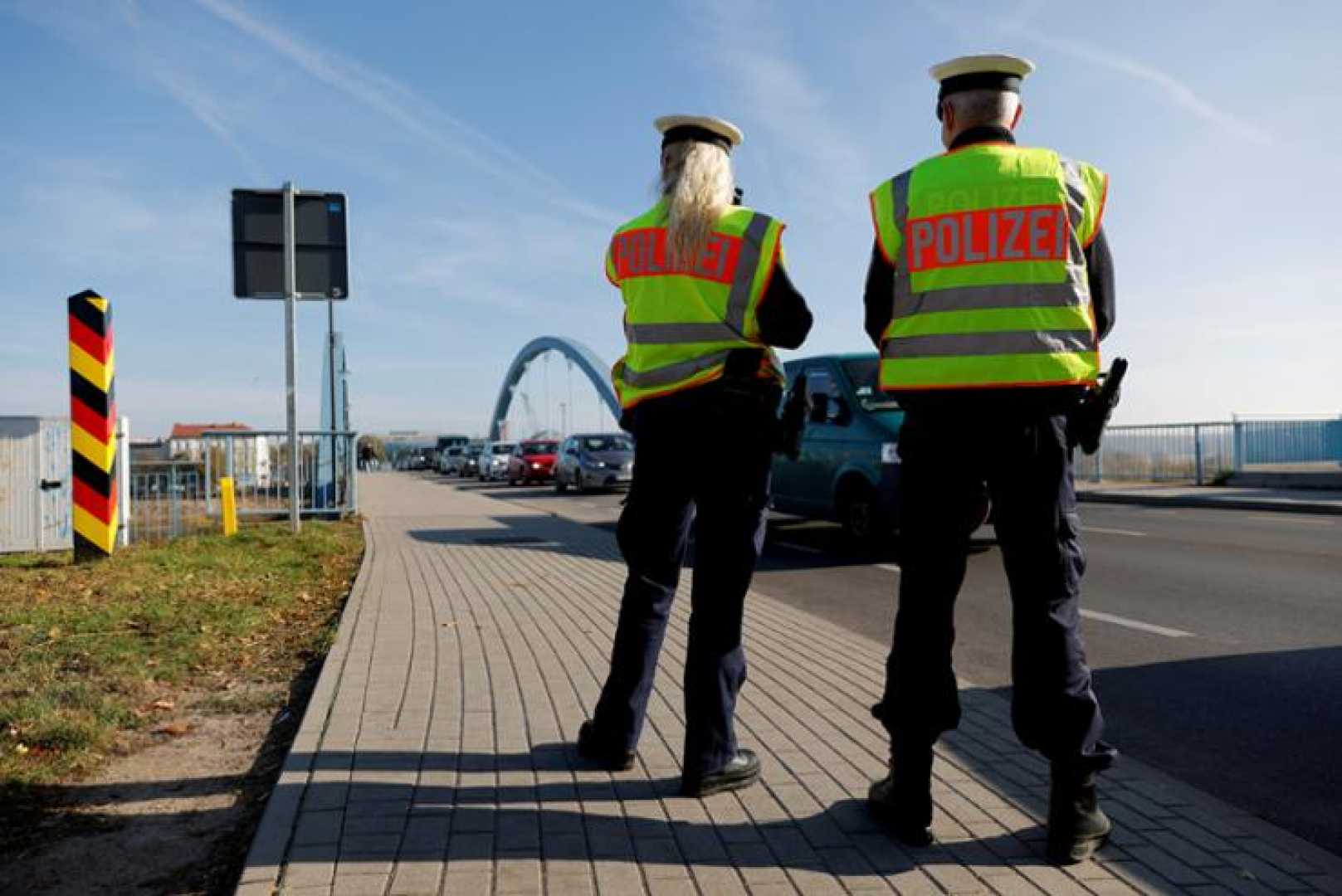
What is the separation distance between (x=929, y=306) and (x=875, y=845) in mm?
1413

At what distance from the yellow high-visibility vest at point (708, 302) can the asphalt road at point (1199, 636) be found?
2189mm

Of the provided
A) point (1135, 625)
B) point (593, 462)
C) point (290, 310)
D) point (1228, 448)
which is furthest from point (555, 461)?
point (1135, 625)

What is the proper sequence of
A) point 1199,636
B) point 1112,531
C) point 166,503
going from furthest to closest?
point 1112,531
point 166,503
point 1199,636

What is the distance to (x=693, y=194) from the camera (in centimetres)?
321

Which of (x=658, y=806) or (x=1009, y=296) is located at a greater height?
(x=1009, y=296)

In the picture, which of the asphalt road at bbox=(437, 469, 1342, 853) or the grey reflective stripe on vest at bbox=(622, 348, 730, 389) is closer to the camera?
the grey reflective stripe on vest at bbox=(622, 348, 730, 389)

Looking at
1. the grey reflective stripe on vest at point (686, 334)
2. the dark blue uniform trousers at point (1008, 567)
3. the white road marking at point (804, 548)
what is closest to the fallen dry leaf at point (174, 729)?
the grey reflective stripe on vest at point (686, 334)

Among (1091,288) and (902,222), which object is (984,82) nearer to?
(902,222)

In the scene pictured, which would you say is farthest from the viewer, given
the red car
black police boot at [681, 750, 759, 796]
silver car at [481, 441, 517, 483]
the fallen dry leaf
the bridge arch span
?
the bridge arch span

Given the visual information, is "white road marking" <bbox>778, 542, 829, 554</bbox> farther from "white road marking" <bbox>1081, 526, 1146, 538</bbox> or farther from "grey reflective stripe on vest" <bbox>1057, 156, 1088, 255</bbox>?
"grey reflective stripe on vest" <bbox>1057, 156, 1088, 255</bbox>

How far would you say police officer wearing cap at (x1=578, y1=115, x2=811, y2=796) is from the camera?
3137 mm

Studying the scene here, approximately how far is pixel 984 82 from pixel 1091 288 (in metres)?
0.61

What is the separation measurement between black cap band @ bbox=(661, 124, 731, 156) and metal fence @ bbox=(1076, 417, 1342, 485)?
21.1m

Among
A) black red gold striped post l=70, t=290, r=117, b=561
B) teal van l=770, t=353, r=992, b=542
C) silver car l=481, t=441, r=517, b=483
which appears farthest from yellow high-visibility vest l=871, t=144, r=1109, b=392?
silver car l=481, t=441, r=517, b=483
